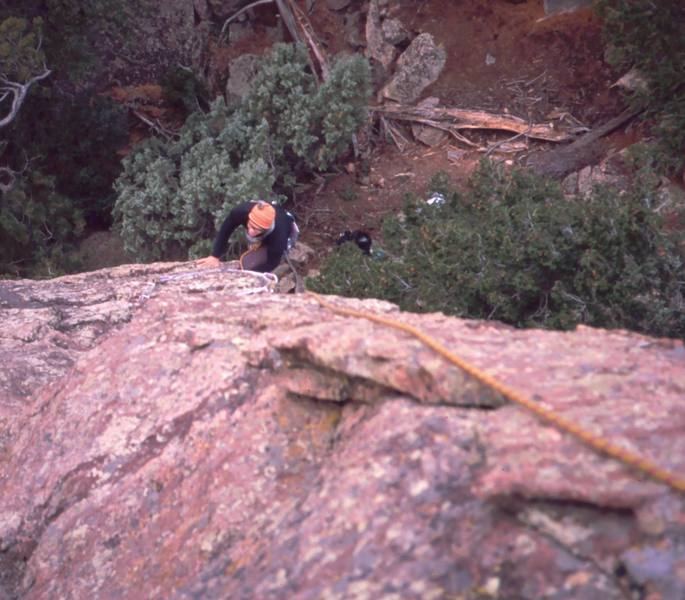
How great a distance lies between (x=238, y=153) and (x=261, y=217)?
5720 millimetres

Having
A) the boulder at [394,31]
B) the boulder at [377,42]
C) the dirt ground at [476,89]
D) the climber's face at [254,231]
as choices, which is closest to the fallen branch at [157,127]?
the dirt ground at [476,89]

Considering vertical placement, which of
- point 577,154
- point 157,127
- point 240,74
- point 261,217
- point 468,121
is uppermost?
point 261,217

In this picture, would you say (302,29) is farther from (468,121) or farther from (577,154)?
(577,154)

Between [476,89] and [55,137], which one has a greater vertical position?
[55,137]

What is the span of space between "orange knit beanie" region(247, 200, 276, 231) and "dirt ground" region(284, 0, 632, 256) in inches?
208

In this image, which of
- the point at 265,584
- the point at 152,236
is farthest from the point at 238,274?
the point at 152,236

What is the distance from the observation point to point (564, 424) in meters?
1.93

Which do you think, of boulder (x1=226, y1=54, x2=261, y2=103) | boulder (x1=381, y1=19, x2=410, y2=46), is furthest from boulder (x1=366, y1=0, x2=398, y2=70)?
boulder (x1=226, y1=54, x2=261, y2=103)

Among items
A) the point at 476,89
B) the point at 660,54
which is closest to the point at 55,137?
the point at 476,89

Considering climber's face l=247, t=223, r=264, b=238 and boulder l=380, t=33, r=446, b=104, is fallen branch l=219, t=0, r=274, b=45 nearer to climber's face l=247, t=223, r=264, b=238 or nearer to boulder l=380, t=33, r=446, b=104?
boulder l=380, t=33, r=446, b=104

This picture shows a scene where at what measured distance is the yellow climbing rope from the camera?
5.72ft

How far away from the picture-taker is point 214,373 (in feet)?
9.38

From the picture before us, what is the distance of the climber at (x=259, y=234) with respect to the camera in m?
5.07

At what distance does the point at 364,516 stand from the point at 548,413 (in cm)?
55
